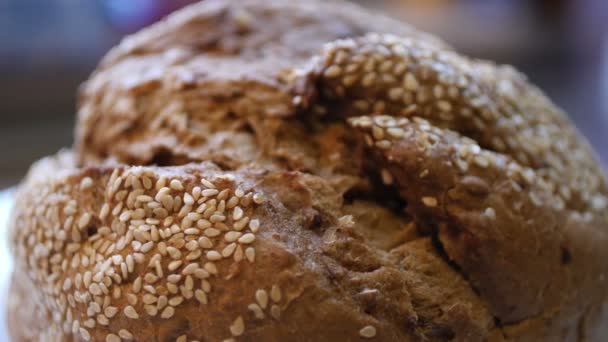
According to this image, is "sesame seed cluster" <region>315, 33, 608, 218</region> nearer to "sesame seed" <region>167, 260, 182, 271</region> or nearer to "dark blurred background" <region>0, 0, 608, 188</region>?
"sesame seed" <region>167, 260, 182, 271</region>

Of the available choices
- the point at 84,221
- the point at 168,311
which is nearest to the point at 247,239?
the point at 168,311

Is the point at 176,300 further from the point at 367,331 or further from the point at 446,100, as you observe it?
the point at 446,100

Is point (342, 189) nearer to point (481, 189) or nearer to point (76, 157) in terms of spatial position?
point (481, 189)

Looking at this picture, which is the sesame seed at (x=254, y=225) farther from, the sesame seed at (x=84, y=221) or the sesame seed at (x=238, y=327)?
the sesame seed at (x=84, y=221)

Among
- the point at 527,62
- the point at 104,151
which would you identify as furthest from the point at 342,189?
the point at 527,62

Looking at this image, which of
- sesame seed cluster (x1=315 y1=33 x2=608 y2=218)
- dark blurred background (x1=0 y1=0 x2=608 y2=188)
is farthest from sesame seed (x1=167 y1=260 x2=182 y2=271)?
dark blurred background (x1=0 y1=0 x2=608 y2=188)

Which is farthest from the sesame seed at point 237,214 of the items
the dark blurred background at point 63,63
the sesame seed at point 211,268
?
the dark blurred background at point 63,63

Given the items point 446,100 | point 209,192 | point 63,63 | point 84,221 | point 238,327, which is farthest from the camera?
point 63,63
